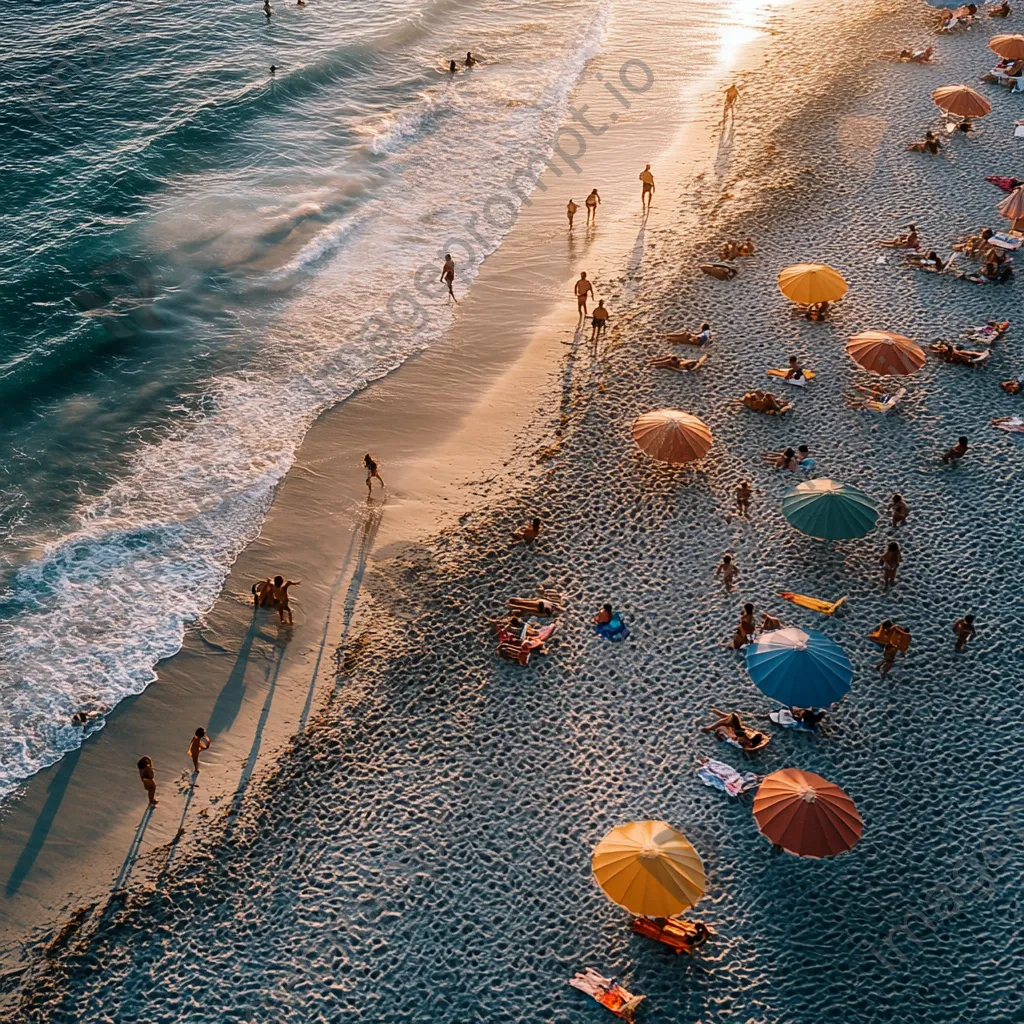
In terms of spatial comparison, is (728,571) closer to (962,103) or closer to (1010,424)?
(1010,424)

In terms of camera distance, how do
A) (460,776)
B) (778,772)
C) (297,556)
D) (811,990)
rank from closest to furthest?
1. (811,990)
2. (778,772)
3. (460,776)
4. (297,556)

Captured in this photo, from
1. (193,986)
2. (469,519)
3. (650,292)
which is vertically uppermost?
(650,292)

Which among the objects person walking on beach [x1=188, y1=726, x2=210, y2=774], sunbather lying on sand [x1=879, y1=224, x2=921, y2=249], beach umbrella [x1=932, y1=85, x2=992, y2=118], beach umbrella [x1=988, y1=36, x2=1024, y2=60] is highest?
beach umbrella [x1=988, y1=36, x2=1024, y2=60]

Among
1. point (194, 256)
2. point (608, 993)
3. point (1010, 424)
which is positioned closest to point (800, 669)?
point (608, 993)

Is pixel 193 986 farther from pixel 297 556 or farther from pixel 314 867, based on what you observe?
pixel 297 556

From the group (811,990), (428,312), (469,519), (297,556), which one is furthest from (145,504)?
(811,990)

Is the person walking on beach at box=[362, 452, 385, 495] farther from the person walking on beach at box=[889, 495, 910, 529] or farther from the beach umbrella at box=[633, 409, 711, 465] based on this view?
the person walking on beach at box=[889, 495, 910, 529]

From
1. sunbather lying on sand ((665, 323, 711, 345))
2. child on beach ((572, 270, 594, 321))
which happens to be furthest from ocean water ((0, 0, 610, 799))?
sunbather lying on sand ((665, 323, 711, 345))
